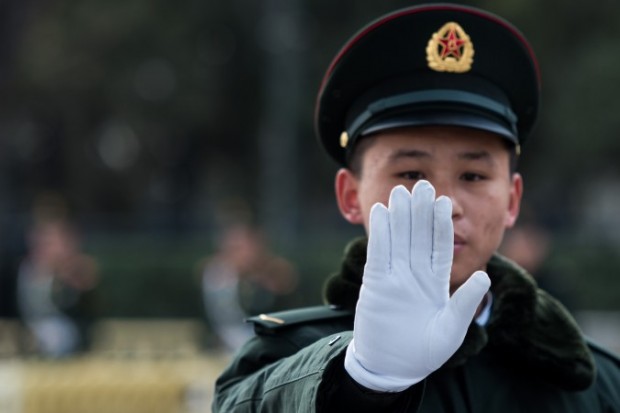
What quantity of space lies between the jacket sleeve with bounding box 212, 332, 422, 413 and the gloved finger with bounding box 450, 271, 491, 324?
0.51ft

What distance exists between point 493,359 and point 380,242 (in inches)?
25.2

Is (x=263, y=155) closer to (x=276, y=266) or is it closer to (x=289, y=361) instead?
(x=276, y=266)

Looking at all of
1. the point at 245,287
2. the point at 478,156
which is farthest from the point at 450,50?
the point at 245,287

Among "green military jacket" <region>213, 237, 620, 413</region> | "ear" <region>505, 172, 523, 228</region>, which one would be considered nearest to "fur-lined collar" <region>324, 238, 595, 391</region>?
"green military jacket" <region>213, 237, 620, 413</region>

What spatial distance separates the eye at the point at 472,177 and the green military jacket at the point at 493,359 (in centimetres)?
26

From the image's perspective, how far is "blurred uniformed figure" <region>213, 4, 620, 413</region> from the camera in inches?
93.4

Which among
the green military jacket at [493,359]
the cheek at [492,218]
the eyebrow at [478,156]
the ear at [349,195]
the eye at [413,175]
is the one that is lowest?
the green military jacket at [493,359]

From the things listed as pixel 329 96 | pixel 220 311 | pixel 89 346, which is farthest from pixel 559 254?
pixel 329 96

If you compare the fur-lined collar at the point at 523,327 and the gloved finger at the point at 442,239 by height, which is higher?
the gloved finger at the point at 442,239

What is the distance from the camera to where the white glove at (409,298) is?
1.94 metres

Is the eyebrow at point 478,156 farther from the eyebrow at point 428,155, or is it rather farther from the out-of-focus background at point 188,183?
the out-of-focus background at point 188,183

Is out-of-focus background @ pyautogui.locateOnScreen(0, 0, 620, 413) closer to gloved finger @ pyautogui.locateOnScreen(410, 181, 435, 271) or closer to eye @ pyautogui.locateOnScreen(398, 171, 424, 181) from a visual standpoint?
eye @ pyautogui.locateOnScreen(398, 171, 424, 181)

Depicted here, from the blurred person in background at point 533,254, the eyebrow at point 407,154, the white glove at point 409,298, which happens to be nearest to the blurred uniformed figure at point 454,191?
the eyebrow at point 407,154

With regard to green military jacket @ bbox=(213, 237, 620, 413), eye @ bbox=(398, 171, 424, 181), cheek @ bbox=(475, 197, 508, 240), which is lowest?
green military jacket @ bbox=(213, 237, 620, 413)
